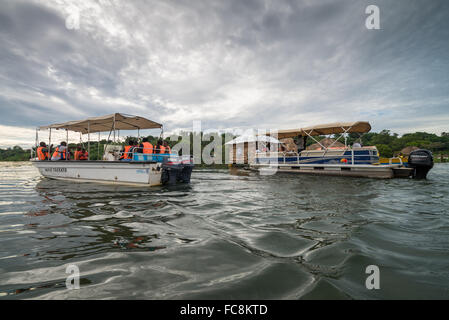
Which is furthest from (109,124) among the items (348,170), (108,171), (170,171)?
(348,170)

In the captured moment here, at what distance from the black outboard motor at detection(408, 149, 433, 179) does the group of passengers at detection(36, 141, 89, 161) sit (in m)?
17.6

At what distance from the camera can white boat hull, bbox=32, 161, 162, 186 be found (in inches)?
320

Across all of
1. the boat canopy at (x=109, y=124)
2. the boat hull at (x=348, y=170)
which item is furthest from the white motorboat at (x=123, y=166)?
the boat hull at (x=348, y=170)

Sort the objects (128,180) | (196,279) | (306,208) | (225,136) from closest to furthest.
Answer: (196,279)
(306,208)
(128,180)
(225,136)

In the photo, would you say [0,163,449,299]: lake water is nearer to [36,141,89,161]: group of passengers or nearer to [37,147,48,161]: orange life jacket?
[36,141,89,161]: group of passengers

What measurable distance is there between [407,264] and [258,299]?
1.71m

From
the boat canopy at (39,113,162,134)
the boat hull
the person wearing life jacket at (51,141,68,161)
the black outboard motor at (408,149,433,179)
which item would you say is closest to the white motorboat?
the boat canopy at (39,113,162,134)

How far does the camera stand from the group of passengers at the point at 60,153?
10812 mm

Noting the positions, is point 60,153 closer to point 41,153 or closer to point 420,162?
point 41,153

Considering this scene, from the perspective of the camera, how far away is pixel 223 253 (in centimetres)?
234

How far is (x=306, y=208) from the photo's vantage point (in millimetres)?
4660

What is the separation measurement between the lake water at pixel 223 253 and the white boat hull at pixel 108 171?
3807 mm
